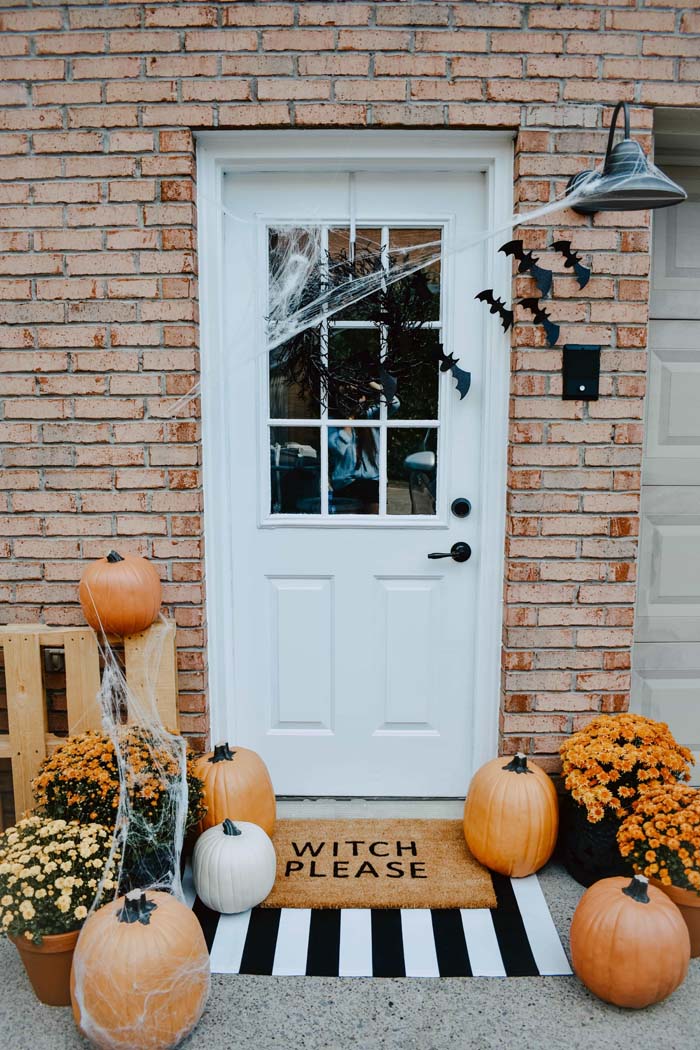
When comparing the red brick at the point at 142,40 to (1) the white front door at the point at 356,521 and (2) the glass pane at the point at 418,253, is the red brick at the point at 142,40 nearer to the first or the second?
(1) the white front door at the point at 356,521

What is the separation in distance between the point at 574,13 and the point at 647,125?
404 millimetres

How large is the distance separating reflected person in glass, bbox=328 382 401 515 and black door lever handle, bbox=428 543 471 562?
0.91 feet

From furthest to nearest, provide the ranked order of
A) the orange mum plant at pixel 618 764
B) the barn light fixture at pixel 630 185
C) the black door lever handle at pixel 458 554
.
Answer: the black door lever handle at pixel 458 554, the orange mum plant at pixel 618 764, the barn light fixture at pixel 630 185

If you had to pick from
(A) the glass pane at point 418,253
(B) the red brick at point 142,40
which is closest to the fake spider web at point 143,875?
(A) the glass pane at point 418,253

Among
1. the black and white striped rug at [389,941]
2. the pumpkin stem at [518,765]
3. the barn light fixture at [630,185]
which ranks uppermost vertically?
the barn light fixture at [630,185]

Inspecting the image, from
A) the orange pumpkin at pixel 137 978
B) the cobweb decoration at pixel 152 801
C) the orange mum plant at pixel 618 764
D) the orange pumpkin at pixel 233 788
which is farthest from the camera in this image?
the orange pumpkin at pixel 233 788

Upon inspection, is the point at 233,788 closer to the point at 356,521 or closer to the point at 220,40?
the point at 356,521

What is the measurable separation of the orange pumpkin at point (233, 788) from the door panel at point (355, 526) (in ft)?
1.14

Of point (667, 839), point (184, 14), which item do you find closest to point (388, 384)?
point (184, 14)

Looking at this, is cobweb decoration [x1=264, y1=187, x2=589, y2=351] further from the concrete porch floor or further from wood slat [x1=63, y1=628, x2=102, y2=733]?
the concrete porch floor

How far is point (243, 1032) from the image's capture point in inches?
73.5

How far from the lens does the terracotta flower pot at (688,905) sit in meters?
2.05

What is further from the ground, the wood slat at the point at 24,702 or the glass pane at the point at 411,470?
the glass pane at the point at 411,470

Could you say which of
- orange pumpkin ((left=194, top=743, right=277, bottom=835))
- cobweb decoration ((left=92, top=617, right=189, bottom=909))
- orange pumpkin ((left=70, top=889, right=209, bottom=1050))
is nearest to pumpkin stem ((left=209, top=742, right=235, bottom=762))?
orange pumpkin ((left=194, top=743, right=277, bottom=835))
